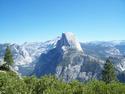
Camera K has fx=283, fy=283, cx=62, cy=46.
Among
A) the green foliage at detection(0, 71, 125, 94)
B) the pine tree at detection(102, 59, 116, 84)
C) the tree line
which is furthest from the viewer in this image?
the pine tree at detection(102, 59, 116, 84)

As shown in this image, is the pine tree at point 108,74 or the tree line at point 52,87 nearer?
the tree line at point 52,87

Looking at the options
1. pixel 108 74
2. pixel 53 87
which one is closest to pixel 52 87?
pixel 53 87

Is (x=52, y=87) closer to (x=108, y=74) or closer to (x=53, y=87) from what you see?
(x=53, y=87)

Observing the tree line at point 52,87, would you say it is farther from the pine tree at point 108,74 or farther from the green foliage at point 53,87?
the pine tree at point 108,74

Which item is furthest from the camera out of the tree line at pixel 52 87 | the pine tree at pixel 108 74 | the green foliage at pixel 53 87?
the pine tree at pixel 108 74

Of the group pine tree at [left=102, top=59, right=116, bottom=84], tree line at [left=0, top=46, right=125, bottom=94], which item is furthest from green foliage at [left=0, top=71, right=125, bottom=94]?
pine tree at [left=102, top=59, right=116, bottom=84]

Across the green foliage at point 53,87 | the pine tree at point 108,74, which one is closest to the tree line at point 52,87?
the green foliage at point 53,87

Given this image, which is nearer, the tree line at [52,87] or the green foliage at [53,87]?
the tree line at [52,87]

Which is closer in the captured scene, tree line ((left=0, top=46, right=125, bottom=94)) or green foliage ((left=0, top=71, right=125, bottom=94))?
tree line ((left=0, top=46, right=125, bottom=94))

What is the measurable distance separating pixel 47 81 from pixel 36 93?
6.71 meters

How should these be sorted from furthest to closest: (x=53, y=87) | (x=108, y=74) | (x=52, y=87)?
(x=108, y=74) < (x=53, y=87) < (x=52, y=87)

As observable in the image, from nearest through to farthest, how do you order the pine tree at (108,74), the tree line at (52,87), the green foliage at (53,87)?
1. the tree line at (52,87)
2. the green foliage at (53,87)
3. the pine tree at (108,74)

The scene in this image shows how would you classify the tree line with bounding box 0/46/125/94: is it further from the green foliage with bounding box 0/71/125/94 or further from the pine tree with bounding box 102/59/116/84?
the pine tree with bounding box 102/59/116/84

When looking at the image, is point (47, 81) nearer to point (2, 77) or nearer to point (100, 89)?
point (100, 89)
